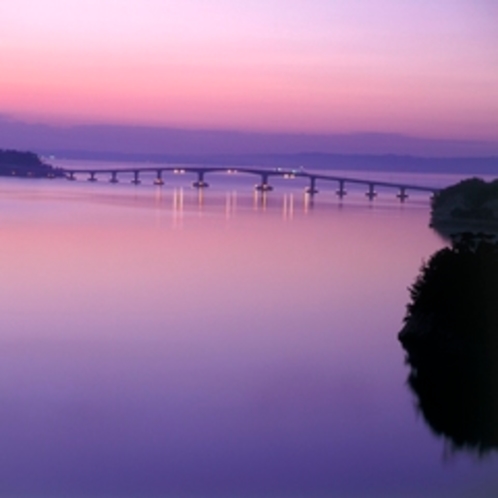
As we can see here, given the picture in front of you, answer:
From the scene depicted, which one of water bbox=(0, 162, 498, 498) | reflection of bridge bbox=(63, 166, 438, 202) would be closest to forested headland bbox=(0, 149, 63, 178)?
reflection of bridge bbox=(63, 166, 438, 202)

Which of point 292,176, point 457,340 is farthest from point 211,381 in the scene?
point 292,176

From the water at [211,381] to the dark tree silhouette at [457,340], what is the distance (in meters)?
0.23

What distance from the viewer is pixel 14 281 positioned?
1321 cm

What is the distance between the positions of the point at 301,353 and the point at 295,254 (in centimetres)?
925

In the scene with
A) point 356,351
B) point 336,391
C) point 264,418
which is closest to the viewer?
point 264,418

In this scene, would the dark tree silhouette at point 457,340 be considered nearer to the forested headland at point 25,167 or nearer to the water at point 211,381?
the water at point 211,381

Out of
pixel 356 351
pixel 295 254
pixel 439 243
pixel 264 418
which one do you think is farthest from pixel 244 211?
pixel 264 418

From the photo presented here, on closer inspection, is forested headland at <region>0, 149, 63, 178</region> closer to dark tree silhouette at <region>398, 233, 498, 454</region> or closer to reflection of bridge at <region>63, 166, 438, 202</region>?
reflection of bridge at <region>63, 166, 438, 202</region>

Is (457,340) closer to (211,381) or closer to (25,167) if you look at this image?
(211,381)

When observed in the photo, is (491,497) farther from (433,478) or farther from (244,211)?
(244,211)

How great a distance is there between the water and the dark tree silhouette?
23cm

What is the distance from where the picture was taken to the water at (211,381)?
211 inches

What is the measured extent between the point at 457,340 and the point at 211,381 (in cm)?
249

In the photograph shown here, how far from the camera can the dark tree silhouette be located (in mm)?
7051
